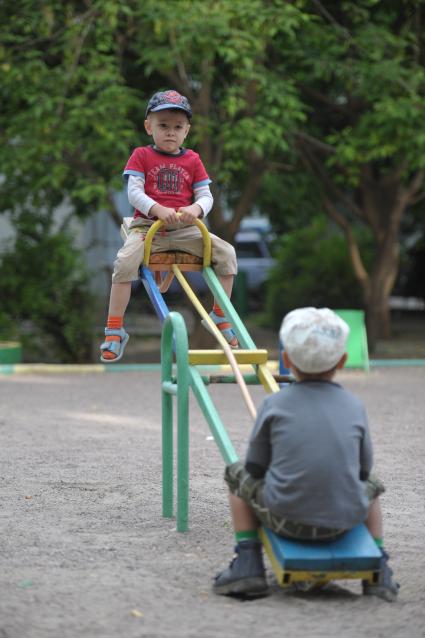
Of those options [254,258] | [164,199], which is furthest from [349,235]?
[164,199]

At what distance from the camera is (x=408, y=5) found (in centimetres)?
1509

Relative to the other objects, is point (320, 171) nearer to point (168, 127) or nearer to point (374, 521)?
point (168, 127)

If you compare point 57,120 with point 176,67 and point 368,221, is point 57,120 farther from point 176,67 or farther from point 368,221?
point 368,221

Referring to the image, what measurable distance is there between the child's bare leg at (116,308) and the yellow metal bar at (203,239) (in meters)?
0.20

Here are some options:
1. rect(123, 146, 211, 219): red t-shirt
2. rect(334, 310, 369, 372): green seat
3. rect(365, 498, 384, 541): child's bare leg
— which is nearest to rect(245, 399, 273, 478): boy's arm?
rect(365, 498, 384, 541): child's bare leg

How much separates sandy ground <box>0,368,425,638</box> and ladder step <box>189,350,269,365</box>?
795 millimetres

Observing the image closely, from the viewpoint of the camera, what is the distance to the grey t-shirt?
4.03 metres

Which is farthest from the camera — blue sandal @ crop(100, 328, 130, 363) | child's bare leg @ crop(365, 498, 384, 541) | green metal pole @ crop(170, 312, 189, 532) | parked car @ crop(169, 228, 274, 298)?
parked car @ crop(169, 228, 274, 298)

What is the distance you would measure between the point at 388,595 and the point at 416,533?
4.04ft

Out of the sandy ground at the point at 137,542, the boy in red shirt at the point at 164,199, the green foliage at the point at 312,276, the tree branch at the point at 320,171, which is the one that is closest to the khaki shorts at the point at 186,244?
the boy in red shirt at the point at 164,199

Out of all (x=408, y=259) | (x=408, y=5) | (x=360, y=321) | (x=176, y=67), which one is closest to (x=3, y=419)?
(x=360, y=321)

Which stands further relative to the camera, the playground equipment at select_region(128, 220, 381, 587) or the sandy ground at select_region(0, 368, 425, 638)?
the playground equipment at select_region(128, 220, 381, 587)

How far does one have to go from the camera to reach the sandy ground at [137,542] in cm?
389

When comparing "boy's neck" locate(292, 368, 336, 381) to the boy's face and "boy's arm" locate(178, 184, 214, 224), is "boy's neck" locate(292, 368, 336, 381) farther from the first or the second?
the boy's face
